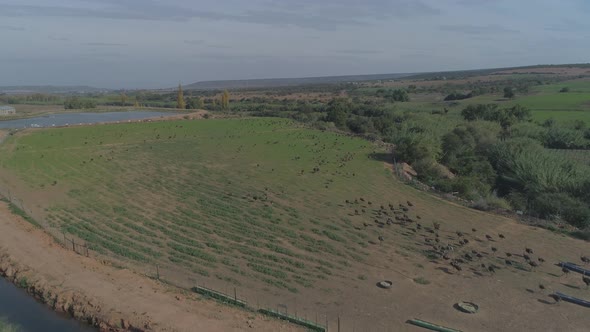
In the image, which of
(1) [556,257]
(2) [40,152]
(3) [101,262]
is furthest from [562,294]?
(2) [40,152]

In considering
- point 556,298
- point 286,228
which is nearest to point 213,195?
point 286,228

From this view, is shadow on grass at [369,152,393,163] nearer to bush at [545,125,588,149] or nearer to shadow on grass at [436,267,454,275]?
bush at [545,125,588,149]

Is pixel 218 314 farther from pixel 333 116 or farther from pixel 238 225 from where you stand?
pixel 333 116

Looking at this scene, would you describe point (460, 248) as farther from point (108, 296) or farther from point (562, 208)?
point (108, 296)

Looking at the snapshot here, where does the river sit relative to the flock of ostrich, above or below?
below

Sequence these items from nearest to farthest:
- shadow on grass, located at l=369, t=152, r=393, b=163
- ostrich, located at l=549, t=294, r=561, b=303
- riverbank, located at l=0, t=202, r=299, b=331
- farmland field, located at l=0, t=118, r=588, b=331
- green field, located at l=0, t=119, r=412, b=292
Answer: riverbank, located at l=0, t=202, r=299, b=331
ostrich, located at l=549, t=294, r=561, b=303
farmland field, located at l=0, t=118, r=588, b=331
green field, located at l=0, t=119, r=412, b=292
shadow on grass, located at l=369, t=152, r=393, b=163

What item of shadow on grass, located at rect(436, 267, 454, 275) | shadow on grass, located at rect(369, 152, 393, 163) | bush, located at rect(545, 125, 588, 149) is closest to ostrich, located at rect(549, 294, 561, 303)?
shadow on grass, located at rect(436, 267, 454, 275)

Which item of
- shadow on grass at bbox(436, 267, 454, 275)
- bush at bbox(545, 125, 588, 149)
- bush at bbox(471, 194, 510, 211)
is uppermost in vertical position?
bush at bbox(545, 125, 588, 149)
